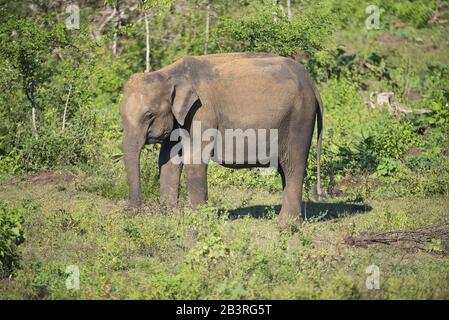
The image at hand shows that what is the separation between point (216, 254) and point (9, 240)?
2142 millimetres

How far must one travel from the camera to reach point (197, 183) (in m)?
12.8

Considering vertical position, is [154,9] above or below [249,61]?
below

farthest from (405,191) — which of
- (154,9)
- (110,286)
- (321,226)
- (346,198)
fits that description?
(154,9)

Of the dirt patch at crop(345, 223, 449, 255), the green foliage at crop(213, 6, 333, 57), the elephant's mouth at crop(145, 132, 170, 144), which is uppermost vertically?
the green foliage at crop(213, 6, 333, 57)

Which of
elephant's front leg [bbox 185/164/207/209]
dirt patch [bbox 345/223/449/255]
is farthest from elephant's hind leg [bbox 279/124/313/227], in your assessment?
dirt patch [bbox 345/223/449/255]

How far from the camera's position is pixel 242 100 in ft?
41.9

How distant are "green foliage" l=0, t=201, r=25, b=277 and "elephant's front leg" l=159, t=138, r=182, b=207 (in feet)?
8.92

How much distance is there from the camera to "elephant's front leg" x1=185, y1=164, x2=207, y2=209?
12.7 m

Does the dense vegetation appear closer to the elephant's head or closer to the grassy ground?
the grassy ground

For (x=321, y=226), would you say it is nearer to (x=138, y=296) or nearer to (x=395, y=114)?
(x=138, y=296)

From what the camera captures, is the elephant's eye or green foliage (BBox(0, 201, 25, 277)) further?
the elephant's eye

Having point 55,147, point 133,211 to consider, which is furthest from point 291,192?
point 55,147

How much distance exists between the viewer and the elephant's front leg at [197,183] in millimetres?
12727

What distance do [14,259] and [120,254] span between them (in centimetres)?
112
